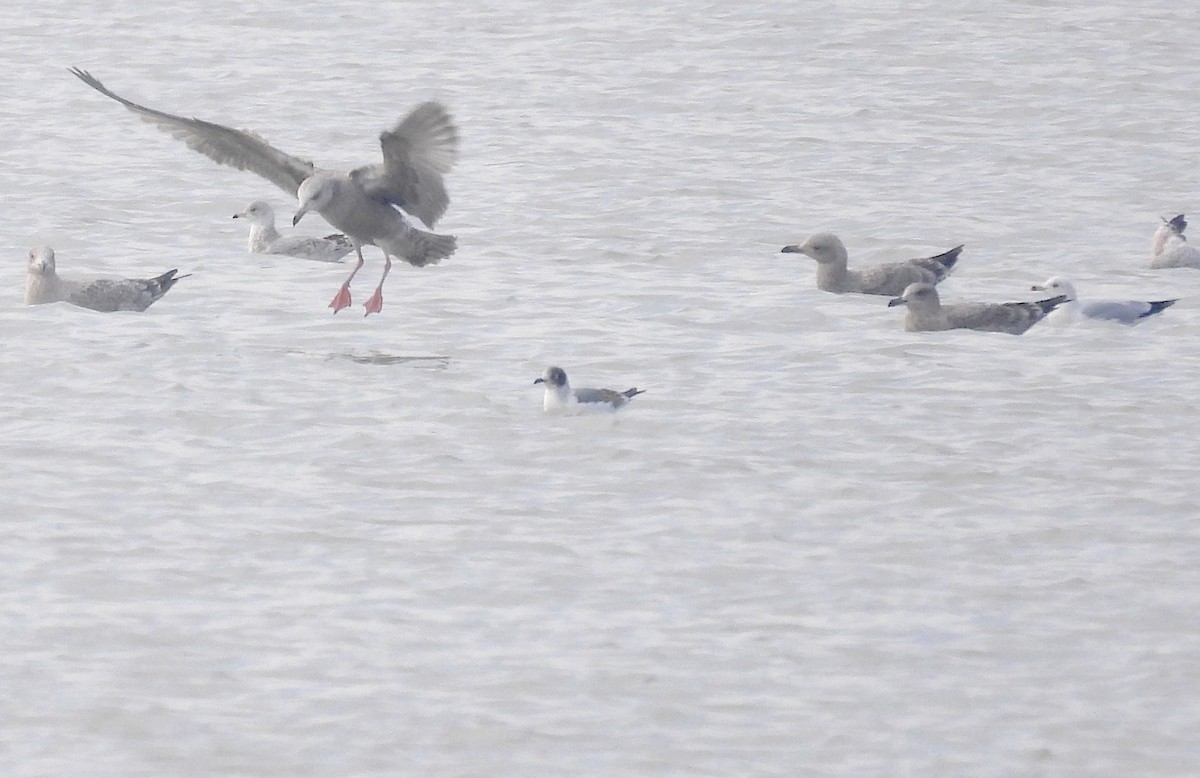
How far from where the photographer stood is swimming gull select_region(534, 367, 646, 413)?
11727 mm

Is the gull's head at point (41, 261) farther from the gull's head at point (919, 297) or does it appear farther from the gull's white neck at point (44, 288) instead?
the gull's head at point (919, 297)

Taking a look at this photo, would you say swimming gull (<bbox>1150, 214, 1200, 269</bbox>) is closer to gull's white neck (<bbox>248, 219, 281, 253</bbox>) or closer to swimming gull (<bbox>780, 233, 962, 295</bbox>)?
swimming gull (<bbox>780, 233, 962, 295</bbox>)

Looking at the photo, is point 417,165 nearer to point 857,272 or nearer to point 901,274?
point 857,272

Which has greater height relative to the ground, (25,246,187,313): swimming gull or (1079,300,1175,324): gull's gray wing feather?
(25,246,187,313): swimming gull

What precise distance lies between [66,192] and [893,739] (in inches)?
520

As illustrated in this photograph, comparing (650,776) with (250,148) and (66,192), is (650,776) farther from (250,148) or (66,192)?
(66,192)

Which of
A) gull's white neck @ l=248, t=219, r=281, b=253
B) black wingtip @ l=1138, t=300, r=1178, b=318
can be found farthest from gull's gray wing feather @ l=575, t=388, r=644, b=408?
gull's white neck @ l=248, t=219, r=281, b=253

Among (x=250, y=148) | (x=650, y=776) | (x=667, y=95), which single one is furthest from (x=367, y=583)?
(x=667, y=95)

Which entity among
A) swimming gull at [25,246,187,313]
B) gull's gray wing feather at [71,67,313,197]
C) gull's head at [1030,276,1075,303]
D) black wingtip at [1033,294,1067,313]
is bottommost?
black wingtip at [1033,294,1067,313]

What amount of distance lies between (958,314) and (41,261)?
582cm

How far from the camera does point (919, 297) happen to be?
14.3m

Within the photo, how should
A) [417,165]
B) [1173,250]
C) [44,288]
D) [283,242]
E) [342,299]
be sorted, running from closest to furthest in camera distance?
[417,165], [44,288], [342,299], [1173,250], [283,242]

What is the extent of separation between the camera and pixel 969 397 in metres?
12.4

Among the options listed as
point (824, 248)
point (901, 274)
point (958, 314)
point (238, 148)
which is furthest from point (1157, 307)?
point (238, 148)
